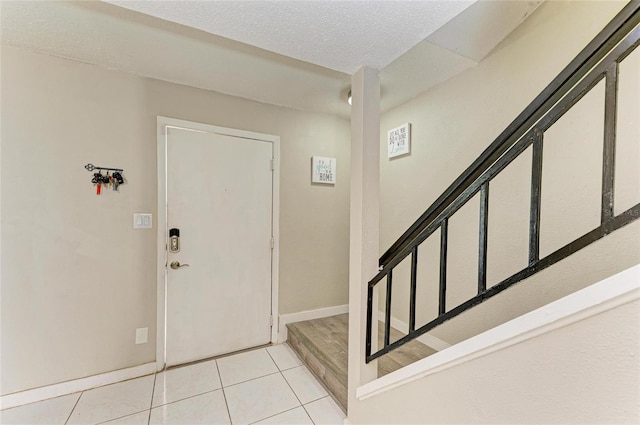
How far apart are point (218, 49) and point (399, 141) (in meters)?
1.71

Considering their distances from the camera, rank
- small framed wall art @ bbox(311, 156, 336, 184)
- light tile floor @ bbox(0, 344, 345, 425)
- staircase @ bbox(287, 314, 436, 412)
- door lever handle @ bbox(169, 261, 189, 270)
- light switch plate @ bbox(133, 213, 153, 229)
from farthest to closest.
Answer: small framed wall art @ bbox(311, 156, 336, 184) < door lever handle @ bbox(169, 261, 189, 270) < light switch plate @ bbox(133, 213, 153, 229) < staircase @ bbox(287, 314, 436, 412) < light tile floor @ bbox(0, 344, 345, 425)

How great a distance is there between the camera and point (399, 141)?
2547 mm

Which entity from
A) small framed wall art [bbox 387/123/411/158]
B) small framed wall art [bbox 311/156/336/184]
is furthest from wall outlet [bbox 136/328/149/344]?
small framed wall art [bbox 387/123/411/158]

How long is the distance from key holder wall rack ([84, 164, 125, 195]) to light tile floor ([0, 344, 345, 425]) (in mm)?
1457

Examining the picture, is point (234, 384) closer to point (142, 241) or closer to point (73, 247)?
point (142, 241)

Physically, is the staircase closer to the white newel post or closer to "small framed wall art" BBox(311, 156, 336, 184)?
the white newel post

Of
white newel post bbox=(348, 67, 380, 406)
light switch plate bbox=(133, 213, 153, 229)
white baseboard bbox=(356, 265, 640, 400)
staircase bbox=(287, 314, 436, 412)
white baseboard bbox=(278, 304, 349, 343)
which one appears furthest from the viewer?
white baseboard bbox=(278, 304, 349, 343)

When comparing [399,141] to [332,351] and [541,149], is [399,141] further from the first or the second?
[332,351]

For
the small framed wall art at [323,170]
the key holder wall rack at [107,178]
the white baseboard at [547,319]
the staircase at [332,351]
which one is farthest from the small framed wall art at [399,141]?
the key holder wall rack at [107,178]

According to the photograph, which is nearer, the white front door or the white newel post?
the white newel post

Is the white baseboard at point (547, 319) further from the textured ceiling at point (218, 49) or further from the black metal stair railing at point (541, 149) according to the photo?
the textured ceiling at point (218, 49)

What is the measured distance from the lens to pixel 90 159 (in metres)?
1.91

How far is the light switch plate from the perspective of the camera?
6.71ft

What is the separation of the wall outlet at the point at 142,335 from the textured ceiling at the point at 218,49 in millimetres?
2019
